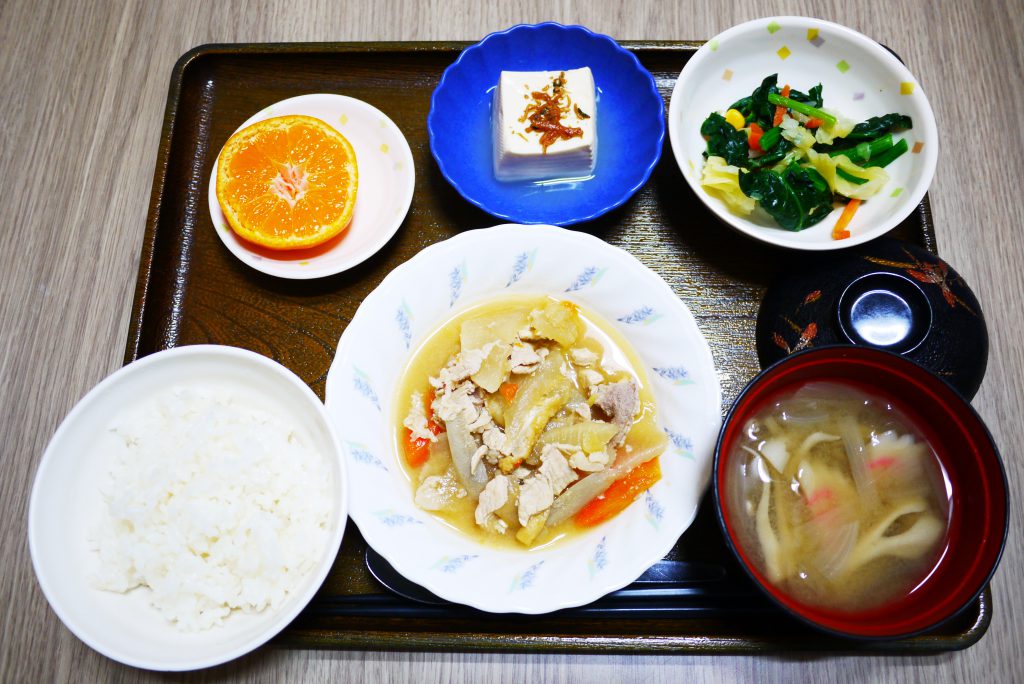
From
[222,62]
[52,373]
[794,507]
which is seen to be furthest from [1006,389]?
[52,373]

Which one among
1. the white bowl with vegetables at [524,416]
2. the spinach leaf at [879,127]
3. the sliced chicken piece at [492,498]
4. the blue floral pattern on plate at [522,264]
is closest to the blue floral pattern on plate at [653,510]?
the white bowl with vegetables at [524,416]

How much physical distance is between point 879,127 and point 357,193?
73.2 inches

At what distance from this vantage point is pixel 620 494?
2.02m

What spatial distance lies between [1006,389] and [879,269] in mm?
801

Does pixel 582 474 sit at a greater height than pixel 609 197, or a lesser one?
lesser

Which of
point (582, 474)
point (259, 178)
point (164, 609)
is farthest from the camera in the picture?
point (259, 178)

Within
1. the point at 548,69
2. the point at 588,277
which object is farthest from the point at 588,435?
the point at 548,69

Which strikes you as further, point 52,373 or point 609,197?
point 52,373

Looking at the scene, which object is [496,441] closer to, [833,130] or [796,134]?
[796,134]

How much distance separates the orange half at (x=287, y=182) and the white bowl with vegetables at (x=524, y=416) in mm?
428

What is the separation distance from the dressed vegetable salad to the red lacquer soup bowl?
1.85 ft

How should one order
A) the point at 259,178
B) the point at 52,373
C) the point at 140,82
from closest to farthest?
the point at 259,178, the point at 52,373, the point at 140,82

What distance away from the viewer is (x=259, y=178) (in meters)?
2.32

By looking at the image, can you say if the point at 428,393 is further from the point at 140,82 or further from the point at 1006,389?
the point at 1006,389
